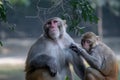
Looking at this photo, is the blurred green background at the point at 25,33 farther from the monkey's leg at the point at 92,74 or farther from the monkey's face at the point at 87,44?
the monkey's leg at the point at 92,74

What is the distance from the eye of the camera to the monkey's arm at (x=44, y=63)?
32.8 feet

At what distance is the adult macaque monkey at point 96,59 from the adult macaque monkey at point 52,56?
0.25 meters

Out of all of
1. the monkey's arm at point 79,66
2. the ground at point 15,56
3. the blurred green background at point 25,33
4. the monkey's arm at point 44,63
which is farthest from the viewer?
the blurred green background at point 25,33

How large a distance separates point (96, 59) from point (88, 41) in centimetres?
36

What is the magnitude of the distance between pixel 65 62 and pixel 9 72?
12.9 m

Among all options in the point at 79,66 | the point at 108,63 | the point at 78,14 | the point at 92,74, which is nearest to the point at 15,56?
the point at 79,66

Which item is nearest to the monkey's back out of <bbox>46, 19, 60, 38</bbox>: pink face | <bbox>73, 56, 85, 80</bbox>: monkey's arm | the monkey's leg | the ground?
the monkey's leg

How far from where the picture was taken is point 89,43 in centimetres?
1027

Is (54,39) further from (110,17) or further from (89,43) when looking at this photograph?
(110,17)

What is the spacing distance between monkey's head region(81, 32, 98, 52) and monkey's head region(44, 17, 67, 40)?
40 cm

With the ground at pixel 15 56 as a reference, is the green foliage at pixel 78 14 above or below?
below

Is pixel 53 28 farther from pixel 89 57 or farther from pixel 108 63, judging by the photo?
pixel 108 63

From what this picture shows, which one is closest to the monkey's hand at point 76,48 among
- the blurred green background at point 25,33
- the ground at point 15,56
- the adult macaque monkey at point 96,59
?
the adult macaque monkey at point 96,59

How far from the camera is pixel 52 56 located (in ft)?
33.4
